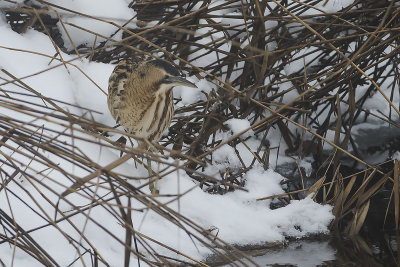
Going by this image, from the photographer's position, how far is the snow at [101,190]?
1.71 m

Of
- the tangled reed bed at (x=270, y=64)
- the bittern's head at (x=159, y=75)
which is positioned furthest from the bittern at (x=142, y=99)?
the tangled reed bed at (x=270, y=64)

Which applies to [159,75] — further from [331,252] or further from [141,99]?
[331,252]

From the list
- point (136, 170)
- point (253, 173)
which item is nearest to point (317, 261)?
point (253, 173)

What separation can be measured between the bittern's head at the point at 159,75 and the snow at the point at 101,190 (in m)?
0.18

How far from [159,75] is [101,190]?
0.46 m

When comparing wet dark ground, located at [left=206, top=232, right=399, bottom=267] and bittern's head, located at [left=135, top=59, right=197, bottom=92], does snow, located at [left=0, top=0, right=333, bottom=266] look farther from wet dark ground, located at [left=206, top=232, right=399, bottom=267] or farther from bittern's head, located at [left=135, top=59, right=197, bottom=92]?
bittern's head, located at [left=135, top=59, right=197, bottom=92]

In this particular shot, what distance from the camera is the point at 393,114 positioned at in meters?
3.01

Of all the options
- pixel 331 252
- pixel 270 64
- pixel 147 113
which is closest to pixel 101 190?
pixel 147 113

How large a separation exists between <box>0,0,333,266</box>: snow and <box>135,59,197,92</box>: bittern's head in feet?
0.60

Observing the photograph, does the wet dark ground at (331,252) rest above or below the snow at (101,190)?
below

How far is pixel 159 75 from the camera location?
7.02 feet

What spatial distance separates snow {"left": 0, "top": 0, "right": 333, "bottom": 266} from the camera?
5.62 feet

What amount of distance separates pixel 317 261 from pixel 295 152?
770 millimetres

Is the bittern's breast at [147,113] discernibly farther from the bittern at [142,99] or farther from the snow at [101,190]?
the snow at [101,190]
